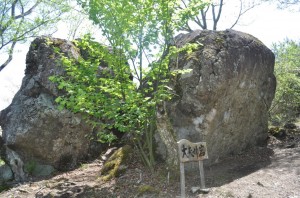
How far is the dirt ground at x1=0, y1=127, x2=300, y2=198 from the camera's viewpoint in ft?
21.3

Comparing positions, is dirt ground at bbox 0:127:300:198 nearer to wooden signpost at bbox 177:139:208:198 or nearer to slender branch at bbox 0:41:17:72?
wooden signpost at bbox 177:139:208:198

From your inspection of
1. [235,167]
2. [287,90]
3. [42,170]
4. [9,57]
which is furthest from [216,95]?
[9,57]

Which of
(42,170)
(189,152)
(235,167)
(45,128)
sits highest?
(45,128)

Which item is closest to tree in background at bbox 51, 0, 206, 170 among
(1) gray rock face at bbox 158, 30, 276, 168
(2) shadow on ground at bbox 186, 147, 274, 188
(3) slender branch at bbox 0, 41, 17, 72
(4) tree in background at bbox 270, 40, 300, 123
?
(1) gray rock face at bbox 158, 30, 276, 168

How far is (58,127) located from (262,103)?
6961mm

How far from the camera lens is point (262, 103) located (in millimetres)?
9883

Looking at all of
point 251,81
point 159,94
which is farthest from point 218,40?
point 159,94

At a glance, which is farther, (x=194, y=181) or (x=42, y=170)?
(x=42, y=170)

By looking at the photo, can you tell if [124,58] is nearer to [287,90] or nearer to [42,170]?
[42,170]

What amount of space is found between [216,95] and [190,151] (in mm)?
2284

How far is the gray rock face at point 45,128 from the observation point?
9492 mm

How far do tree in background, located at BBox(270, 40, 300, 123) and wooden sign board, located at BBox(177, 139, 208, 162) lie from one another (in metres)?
9.74

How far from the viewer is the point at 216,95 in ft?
26.0

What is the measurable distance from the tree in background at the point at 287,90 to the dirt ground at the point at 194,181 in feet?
Result: 19.5
